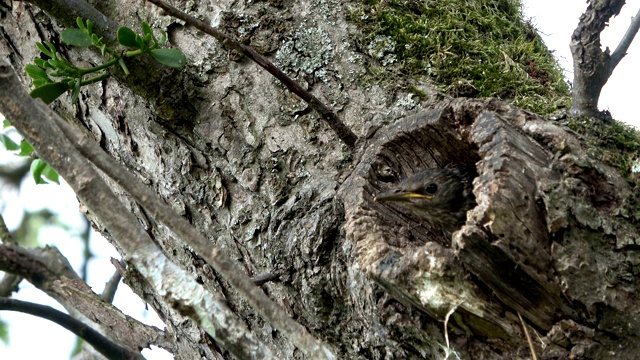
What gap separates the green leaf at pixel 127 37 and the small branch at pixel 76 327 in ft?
3.92

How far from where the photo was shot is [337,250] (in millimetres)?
2244

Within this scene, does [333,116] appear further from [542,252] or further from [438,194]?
[542,252]

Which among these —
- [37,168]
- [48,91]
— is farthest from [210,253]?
[37,168]

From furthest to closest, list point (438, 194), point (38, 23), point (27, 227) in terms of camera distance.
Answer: point (27, 227), point (38, 23), point (438, 194)

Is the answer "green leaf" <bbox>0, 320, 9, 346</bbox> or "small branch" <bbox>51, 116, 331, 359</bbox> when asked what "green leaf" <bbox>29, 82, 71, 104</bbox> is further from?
"green leaf" <bbox>0, 320, 9, 346</bbox>

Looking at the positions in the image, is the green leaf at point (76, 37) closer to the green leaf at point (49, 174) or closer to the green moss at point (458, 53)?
the green moss at point (458, 53)

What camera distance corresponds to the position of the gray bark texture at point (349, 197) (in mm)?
1834

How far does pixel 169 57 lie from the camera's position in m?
2.55

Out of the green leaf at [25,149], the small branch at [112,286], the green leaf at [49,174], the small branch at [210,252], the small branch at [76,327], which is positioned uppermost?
the green leaf at [25,149]

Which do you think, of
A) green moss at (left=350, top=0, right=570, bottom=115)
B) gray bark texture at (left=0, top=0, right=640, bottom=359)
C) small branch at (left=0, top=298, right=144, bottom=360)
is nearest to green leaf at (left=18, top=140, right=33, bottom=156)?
gray bark texture at (left=0, top=0, right=640, bottom=359)

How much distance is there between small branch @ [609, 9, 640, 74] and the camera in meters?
2.20

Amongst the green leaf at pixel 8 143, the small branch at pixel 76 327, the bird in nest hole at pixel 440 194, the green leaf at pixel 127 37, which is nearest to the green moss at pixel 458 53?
the bird in nest hole at pixel 440 194

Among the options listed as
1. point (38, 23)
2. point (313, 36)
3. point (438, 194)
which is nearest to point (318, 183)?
point (438, 194)

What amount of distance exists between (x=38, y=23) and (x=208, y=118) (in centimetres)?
96
